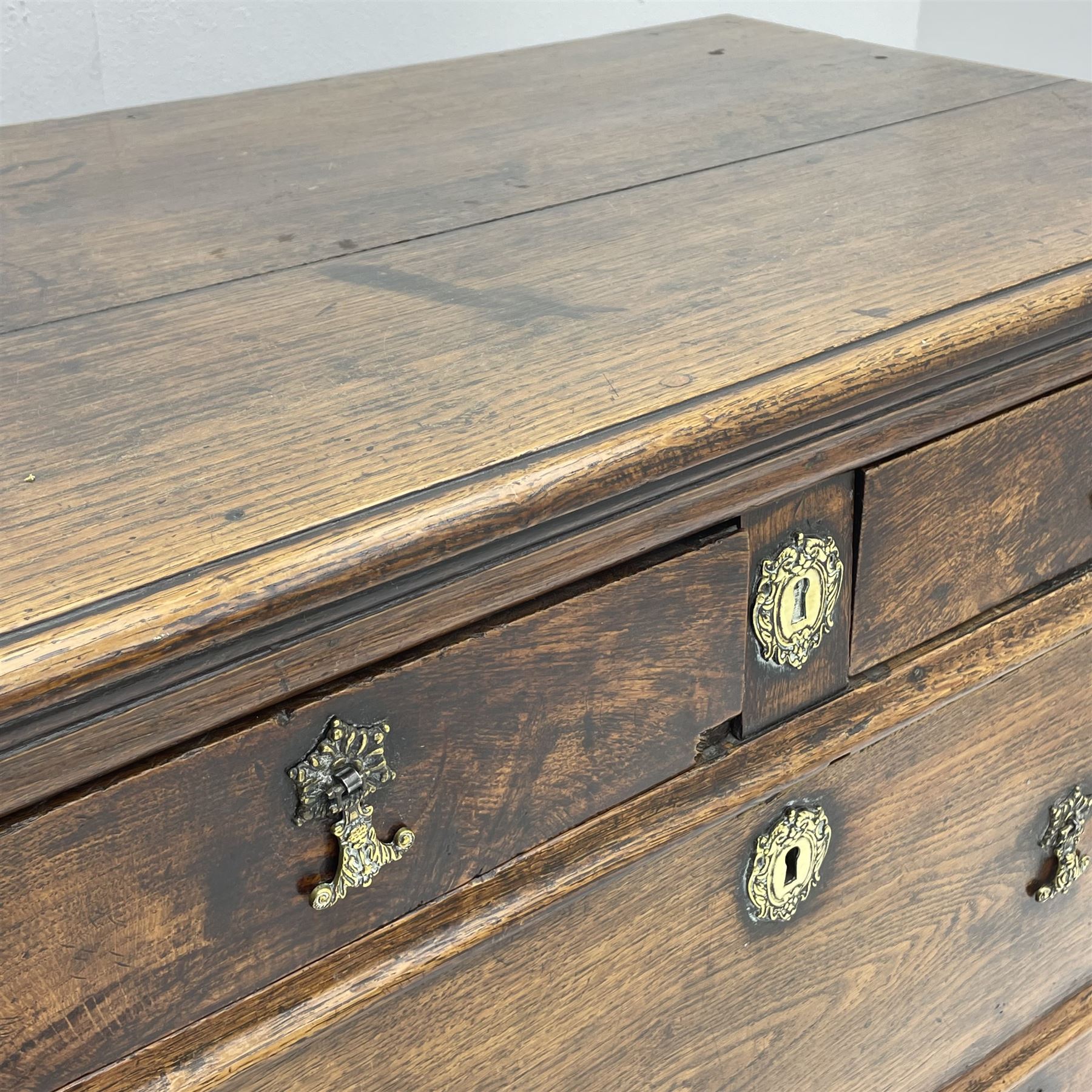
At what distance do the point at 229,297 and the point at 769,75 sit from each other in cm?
58

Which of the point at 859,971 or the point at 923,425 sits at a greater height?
the point at 923,425

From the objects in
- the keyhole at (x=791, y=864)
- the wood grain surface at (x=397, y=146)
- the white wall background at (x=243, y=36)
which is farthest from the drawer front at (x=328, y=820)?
the white wall background at (x=243, y=36)

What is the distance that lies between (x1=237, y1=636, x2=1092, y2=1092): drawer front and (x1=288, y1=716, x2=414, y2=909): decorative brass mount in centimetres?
7

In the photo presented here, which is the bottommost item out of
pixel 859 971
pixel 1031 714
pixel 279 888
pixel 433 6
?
pixel 859 971

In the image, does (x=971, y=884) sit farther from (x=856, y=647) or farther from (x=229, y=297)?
(x=229, y=297)

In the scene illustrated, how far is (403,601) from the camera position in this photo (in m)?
0.47

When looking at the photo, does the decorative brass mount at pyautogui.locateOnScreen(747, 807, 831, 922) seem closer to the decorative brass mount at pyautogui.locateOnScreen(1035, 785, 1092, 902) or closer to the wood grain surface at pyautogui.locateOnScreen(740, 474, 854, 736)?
the wood grain surface at pyautogui.locateOnScreen(740, 474, 854, 736)

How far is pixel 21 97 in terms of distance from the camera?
1137mm

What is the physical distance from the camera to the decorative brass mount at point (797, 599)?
0.60 metres

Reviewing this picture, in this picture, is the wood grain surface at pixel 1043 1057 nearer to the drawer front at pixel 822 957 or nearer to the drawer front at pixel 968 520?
the drawer front at pixel 822 957

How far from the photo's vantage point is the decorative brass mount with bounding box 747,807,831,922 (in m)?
0.67

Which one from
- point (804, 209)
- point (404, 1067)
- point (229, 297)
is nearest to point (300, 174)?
point (229, 297)

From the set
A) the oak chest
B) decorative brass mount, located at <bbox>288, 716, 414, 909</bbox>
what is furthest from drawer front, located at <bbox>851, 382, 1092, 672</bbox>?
decorative brass mount, located at <bbox>288, 716, 414, 909</bbox>

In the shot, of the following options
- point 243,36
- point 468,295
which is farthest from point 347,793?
point 243,36
